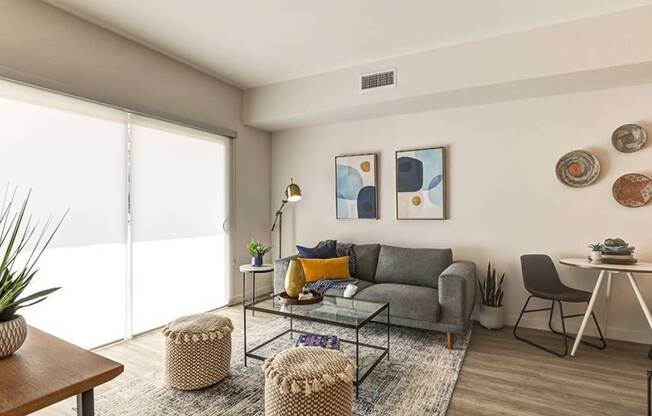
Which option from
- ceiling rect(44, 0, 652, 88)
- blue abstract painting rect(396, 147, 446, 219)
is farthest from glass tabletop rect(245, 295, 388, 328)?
ceiling rect(44, 0, 652, 88)

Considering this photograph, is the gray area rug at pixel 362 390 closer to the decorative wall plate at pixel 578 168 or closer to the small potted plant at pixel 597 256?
the small potted plant at pixel 597 256

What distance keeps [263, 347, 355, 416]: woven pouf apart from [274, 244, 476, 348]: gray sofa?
4.49 ft

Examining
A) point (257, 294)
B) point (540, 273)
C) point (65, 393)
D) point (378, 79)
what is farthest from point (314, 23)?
point (257, 294)

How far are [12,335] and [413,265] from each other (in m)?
3.18

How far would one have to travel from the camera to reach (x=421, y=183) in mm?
3928

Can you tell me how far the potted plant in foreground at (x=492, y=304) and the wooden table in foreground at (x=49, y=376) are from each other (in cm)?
330

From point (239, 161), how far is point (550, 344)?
393 centimetres

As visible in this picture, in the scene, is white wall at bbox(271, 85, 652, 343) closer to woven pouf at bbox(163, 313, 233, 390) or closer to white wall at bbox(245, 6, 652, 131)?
white wall at bbox(245, 6, 652, 131)

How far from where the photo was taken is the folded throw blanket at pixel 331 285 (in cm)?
335

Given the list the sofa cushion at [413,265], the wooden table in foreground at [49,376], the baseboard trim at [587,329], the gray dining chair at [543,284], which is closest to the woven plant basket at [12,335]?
the wooden table in foreground at [49,376]

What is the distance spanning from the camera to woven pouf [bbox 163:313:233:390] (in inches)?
85.8

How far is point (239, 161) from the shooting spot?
4.43 m

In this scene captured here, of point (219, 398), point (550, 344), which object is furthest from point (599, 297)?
point (219, 398)

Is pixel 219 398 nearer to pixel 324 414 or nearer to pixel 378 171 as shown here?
pixel 324 414
